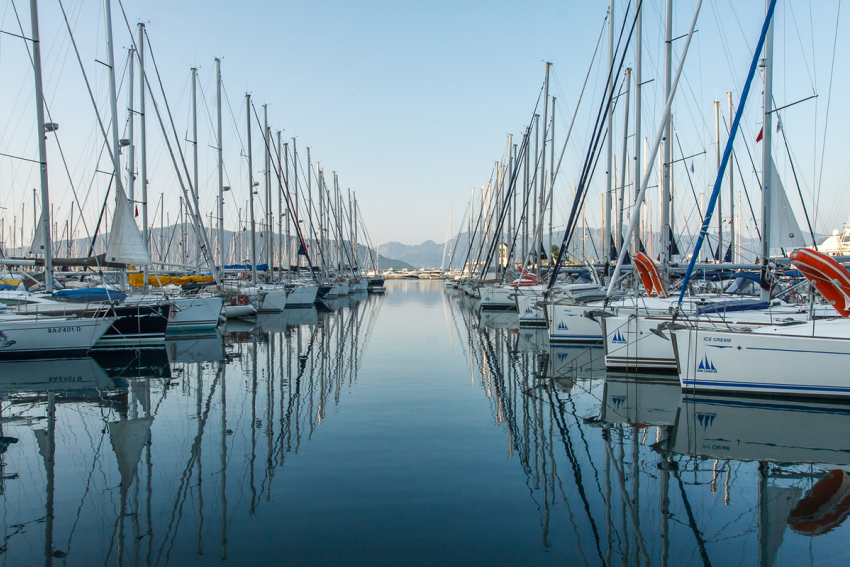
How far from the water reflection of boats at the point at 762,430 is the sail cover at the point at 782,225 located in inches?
171

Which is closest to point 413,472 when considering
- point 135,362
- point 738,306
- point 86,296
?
point 738,306

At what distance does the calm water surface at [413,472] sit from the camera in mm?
5109

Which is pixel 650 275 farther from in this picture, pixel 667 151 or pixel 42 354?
pixel 42 354

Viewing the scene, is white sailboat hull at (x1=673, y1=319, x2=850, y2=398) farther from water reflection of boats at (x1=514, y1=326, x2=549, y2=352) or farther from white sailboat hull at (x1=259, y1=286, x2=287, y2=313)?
white sailboat hull at (x1=259, y1=286, x2=287, y2=313)

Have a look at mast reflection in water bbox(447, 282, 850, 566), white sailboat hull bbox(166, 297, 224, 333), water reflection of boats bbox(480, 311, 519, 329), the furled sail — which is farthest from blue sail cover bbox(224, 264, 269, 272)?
mast reflection in water bbox(447, 282, 850, 566)

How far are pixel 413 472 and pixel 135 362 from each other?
10.7 meters

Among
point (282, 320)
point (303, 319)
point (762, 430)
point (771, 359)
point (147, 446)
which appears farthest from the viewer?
point (303, 319)

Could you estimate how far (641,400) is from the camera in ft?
34.6

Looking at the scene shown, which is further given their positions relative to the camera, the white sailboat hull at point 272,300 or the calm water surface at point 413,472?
the white sailboat hull at point 272,300

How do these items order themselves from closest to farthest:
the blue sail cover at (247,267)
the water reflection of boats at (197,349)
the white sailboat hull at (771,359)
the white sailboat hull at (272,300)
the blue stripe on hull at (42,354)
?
the white sailboat hull at (771,359)
the blue stripe on hull at (42,354)
the water reflection of boats at (197,349)
the white sailboat hull at (272,300)
the blue sail cover at (247,267)

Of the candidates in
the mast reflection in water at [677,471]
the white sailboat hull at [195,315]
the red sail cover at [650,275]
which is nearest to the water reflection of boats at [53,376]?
the white sailboat hull at [195,315]

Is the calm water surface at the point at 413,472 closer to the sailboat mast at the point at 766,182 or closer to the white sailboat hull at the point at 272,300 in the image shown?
the sailboat mast at the point at 766,182

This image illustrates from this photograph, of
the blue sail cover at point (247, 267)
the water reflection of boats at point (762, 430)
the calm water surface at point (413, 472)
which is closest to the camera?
the calm water surface at point (413, 472)

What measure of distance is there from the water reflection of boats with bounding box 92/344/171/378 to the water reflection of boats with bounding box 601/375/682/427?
354 inches
